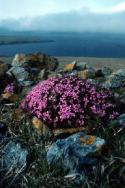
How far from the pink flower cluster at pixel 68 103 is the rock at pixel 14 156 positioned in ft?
4.57

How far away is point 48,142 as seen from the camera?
10273 mm

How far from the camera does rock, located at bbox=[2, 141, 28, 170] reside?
9477 millimetres

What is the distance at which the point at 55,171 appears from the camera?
9062 mm

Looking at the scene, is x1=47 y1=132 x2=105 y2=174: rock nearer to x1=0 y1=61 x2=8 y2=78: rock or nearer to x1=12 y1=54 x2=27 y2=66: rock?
x1=0 y1=61 x2=8 y2=78: rock

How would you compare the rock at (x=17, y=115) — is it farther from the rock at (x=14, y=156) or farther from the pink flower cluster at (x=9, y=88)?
the pink flower cluster at (x=9, y=88)

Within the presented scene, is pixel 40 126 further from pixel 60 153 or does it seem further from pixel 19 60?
pixel 19 60

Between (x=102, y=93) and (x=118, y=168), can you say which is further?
(x=102, y=93)

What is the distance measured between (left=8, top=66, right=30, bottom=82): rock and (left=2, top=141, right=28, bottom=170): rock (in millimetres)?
6105

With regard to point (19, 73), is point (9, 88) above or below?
below

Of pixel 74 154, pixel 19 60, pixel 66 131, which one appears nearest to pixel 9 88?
pixel 66 131

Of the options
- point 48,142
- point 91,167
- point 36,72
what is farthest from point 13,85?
point 91,167

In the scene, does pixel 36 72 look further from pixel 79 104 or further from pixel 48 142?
pixel 48 142

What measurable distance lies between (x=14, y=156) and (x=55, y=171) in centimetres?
96

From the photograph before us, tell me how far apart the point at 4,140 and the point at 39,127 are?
822 millimetres
